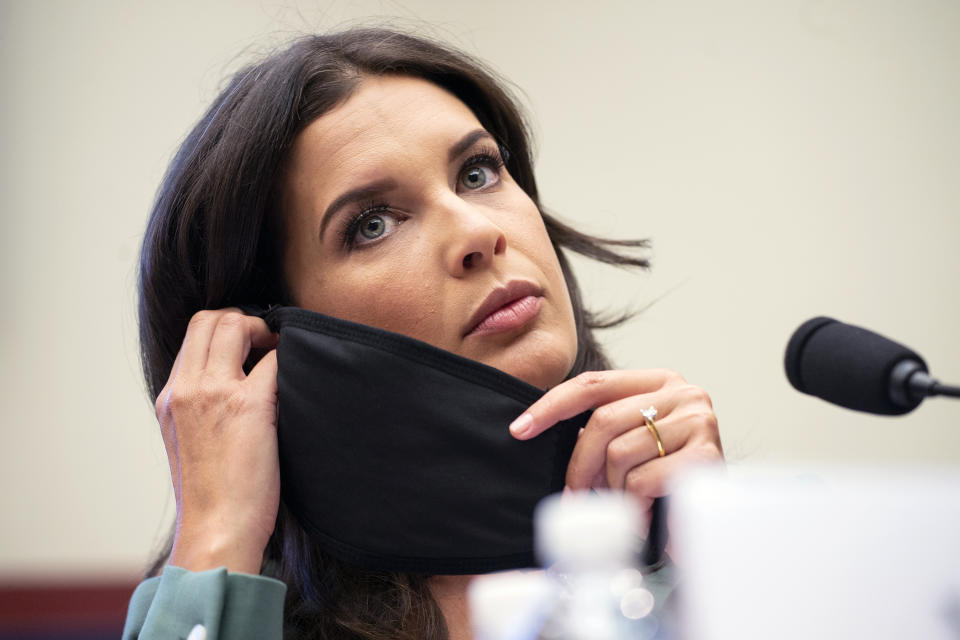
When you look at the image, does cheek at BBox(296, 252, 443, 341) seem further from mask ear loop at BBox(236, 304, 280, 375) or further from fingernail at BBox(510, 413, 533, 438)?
fingernail at BBox(510, 413, 533, 438)

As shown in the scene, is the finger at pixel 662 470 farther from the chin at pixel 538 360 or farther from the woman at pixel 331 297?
the chin at pixel 538 360

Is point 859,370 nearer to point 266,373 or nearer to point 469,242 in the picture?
point 469,242

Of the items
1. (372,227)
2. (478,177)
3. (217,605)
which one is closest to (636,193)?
(478,177)

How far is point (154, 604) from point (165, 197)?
60 cm

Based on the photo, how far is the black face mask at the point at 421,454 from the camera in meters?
0.86

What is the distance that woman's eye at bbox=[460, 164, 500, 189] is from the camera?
1115mm

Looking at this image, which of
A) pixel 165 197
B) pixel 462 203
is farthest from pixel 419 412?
pixel 165 197

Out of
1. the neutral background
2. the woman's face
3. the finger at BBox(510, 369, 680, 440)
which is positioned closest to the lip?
the woman's face

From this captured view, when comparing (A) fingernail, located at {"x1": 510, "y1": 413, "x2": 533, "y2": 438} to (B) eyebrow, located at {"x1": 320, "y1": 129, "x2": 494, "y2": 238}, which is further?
(B) eyebrow, located at {"x1": 320, "y1": 129, "x2": 494, "y2": 238}

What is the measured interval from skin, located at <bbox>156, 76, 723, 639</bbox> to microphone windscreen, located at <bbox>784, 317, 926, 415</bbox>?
0.23 m

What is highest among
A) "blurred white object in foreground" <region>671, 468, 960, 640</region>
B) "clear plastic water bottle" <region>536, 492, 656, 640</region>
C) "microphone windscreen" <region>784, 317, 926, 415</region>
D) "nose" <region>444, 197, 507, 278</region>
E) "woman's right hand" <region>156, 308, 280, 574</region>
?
"blurred white object in foreground" <region>671, 468, 960, 640</region>

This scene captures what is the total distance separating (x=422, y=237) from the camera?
101 cm

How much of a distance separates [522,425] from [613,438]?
0.09 m

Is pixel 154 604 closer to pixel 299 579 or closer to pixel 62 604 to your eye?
pixel 299 579
